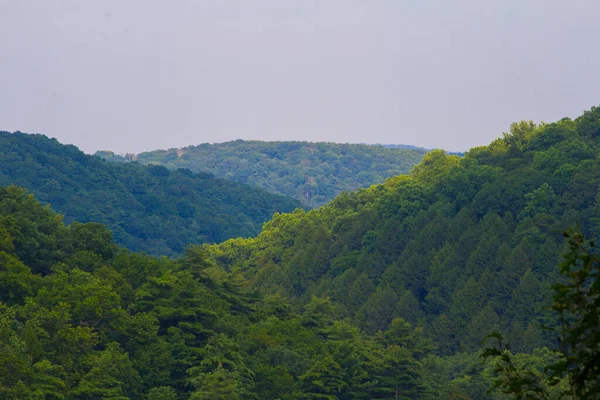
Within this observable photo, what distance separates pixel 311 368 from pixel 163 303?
7.35 meters

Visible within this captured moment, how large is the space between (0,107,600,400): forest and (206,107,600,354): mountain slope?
5.5 inches

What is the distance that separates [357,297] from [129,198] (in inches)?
3378

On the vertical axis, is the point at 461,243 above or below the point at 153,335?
above

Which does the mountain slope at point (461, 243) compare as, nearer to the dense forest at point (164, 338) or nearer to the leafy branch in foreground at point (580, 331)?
the dense forest at point (164, 338)

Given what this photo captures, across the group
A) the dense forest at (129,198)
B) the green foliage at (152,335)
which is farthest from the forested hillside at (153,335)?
the dense forest at (129,198)

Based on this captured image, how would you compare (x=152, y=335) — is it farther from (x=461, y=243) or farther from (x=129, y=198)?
(x=129, y=198)

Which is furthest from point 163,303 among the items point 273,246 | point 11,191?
point 273,246

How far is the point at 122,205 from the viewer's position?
5920 inches

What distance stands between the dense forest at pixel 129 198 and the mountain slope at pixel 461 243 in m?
57.0

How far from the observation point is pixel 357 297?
2896 inches

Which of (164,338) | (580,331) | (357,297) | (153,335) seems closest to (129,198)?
(357,297)

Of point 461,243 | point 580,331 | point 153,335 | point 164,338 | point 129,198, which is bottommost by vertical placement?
point 164,338

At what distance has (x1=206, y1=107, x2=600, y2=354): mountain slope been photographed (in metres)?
66.2

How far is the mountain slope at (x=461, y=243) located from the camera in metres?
66.2
